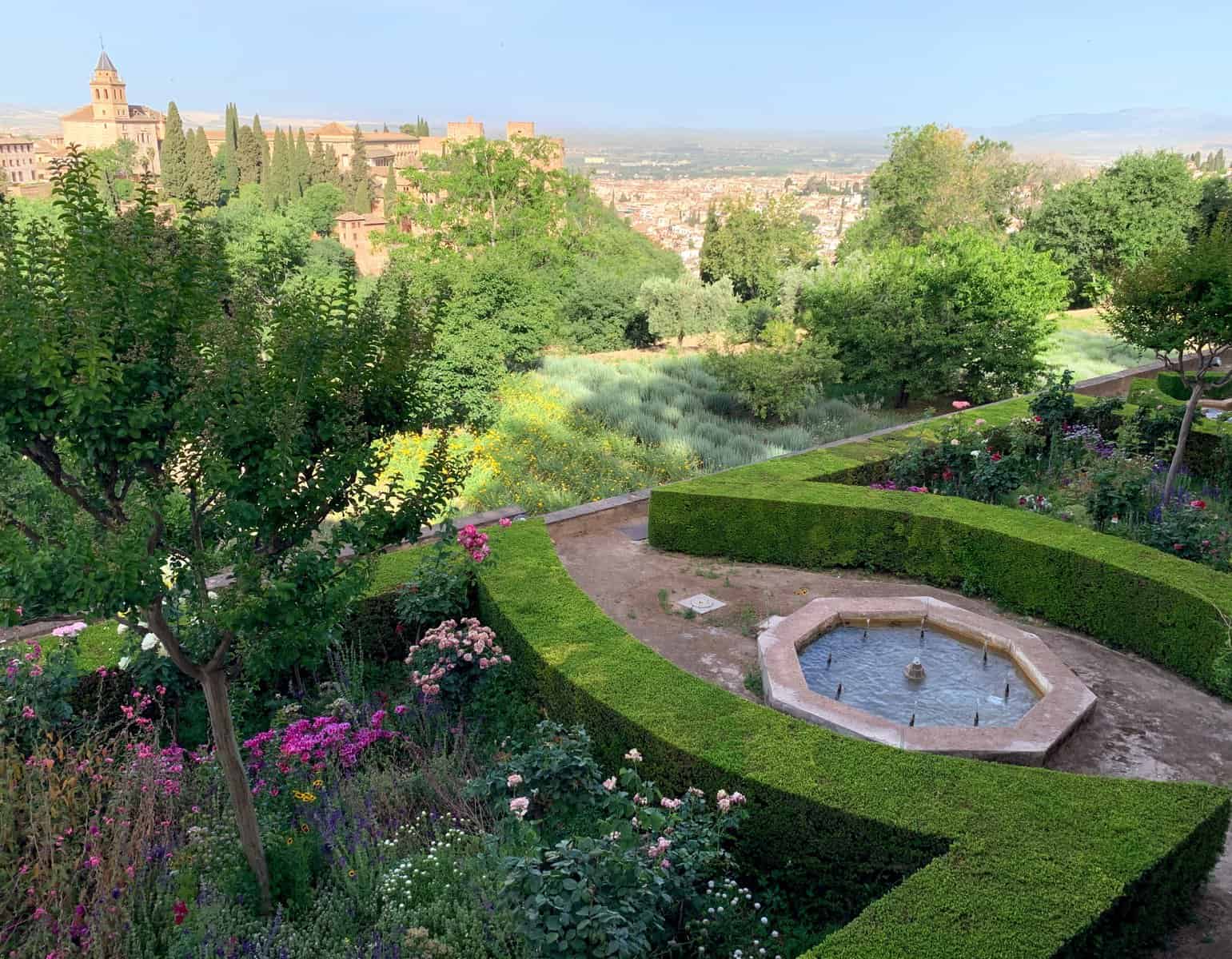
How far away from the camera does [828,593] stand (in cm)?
780

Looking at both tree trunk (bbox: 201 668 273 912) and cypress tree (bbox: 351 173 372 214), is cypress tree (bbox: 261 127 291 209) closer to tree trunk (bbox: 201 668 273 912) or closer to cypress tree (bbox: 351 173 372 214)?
cypress tree (bbox: 351 173 372 214)

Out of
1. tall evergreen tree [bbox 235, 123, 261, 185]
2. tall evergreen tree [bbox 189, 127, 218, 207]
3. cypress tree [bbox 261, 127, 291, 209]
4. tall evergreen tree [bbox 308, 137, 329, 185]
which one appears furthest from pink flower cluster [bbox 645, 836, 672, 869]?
tall evergreen tree [bbox 308, 137, 329, 185]

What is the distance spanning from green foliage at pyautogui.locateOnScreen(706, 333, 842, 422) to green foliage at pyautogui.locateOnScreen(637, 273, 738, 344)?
10482 millimetres

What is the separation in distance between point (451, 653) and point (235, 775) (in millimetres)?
2040

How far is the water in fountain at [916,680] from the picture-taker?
5.83m

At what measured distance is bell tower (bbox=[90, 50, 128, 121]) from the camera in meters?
93.3

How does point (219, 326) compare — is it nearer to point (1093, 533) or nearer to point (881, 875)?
point (881, 875)

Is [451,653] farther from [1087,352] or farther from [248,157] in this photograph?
[248,157]

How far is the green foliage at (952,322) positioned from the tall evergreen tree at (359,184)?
63.9 meters

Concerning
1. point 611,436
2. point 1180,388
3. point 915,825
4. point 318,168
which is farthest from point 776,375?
point 318,168

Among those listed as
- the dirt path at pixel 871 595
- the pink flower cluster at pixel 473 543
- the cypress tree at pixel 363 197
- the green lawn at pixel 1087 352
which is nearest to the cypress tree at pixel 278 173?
the cypress tree at pixel 363 197

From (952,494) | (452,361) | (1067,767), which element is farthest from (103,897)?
(452,361)

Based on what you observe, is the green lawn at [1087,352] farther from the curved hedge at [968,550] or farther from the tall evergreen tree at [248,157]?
the tall evergreen tree at [248,157]

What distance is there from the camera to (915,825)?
4207 millimetres
